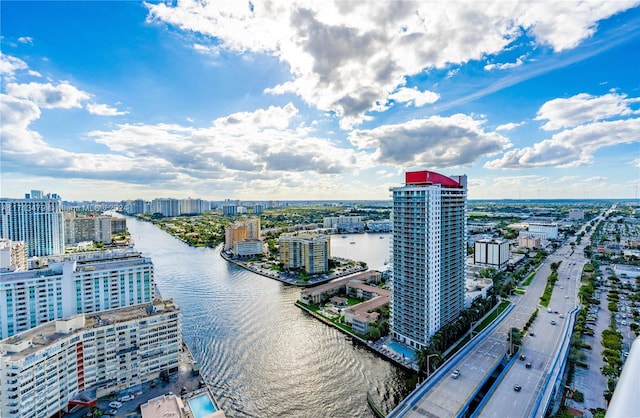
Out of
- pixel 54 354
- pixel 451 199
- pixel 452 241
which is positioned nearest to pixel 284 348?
pixel 54 354

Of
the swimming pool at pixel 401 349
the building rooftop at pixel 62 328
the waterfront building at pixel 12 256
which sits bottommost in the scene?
the swimming pool at pixel 401 349

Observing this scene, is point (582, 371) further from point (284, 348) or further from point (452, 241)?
point (284, 348)

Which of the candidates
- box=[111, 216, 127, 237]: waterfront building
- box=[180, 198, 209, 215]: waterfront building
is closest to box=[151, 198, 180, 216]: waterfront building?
box=[180, 198, 209, 215]: waterfront building

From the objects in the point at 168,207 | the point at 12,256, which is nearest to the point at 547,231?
the point at 12,256

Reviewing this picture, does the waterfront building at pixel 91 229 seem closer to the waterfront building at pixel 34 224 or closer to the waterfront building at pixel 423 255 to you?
the waterfront building at pixel 34 224

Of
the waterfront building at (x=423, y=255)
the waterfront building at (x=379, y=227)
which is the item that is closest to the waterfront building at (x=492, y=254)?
the waterfront building at (x=423, y=255)

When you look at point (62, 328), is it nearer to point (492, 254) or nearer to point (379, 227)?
point (492, 254)

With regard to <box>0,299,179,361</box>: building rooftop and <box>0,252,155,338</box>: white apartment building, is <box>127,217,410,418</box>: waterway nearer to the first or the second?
<box>0,299,179,361</box>: building rooftop

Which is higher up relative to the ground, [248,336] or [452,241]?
[452,241]
